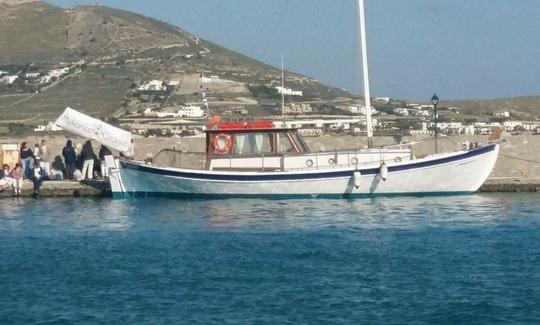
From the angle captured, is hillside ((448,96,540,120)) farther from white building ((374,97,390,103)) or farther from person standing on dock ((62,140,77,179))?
person standing on dock ((62,140,77,179))

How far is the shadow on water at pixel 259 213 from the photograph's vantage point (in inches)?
1123

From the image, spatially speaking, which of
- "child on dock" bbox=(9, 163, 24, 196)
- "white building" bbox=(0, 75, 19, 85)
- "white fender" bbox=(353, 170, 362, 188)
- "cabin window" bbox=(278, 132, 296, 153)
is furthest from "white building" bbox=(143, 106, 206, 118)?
"white building" bbox=(0, 75, 19, 85)

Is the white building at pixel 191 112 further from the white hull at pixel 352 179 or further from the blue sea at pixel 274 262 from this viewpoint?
the blue sea at pixel 274 262

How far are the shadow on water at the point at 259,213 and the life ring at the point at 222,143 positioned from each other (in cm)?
173

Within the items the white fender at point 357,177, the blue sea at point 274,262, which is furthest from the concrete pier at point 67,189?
the white fender at point 357,177

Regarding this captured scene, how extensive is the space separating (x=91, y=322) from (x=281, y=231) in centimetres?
945

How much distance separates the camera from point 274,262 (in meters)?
23.0

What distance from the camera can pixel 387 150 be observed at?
34.2 metres

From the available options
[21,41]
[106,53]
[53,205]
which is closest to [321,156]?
[53,205]

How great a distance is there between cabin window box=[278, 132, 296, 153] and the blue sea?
6.66 feet

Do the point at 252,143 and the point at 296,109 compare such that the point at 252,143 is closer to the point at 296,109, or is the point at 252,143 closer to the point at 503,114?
the point at 296,109

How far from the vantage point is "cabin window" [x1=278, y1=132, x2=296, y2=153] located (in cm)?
3481

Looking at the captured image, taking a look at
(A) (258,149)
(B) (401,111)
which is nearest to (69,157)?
(A) (258,149)

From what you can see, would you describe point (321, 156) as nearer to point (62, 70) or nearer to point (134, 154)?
point (134, 154)
